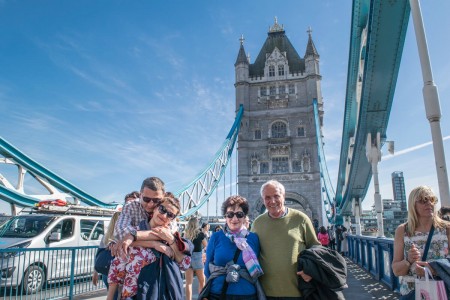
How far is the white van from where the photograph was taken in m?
4.76

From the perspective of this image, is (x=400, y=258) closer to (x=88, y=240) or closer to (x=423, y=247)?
(x=423, y=247)

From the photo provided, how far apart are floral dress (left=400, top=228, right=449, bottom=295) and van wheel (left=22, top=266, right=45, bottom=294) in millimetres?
4798

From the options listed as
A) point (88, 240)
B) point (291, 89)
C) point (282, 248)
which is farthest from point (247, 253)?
point (291, 89)

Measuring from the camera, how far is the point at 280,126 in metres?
34.5

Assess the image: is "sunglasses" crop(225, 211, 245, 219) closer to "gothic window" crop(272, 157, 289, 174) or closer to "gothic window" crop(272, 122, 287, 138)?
"gothic window" crop(272, 157, 289, 174)

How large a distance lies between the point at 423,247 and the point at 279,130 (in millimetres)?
32578

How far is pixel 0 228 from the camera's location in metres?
6.58

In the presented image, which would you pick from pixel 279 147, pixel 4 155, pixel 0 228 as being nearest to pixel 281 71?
pixel 279 147

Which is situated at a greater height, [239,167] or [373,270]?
[239,167]

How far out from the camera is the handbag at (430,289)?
1900 mm

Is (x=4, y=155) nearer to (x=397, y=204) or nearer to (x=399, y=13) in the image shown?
(x=399, y=13)

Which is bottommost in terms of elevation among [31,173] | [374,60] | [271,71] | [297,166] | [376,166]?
[376,166]

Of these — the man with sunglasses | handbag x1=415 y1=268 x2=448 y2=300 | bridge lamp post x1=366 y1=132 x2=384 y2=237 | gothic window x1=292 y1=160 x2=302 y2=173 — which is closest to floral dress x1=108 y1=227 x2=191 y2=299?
the man with sunglasses

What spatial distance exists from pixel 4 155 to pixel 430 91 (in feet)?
36.3
